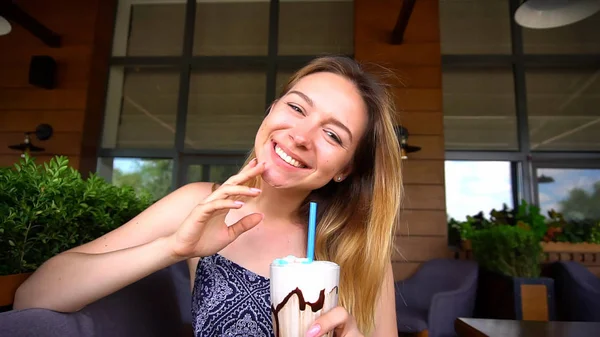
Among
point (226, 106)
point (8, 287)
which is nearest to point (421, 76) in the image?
point (226, 106)

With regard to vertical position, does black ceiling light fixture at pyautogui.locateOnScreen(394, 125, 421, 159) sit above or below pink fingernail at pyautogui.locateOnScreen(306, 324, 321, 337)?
above

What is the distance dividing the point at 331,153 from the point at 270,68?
4102mm

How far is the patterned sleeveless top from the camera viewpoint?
1.07 m

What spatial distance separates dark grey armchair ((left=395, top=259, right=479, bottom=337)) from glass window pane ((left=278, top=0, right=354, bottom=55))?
2.91 meters

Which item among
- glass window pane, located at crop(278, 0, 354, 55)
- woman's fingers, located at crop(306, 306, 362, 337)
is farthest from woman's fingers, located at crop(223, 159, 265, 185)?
glass window pane, located at crop(278, 0, 354, 55)

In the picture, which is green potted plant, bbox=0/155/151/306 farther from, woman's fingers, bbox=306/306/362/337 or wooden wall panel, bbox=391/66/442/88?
wooden wall panel, bbox=391/66/442/88

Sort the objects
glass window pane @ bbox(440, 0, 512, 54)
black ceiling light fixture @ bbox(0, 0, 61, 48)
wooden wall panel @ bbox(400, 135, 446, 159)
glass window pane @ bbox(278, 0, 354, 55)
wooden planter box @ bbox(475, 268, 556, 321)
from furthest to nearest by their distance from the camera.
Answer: glass window pane @ bbox(278, 0, 354, 55), glass window pane @ bbox(440, 0, 512, 54), wooden wall panel @ bbox(400, 135, 446, 159), black ceiling light fixture @ bbox(0, 0, 61, 48), wooden planter box @ bbox(475, 268, 556, 321)

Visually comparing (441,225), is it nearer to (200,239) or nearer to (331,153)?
(331,153)

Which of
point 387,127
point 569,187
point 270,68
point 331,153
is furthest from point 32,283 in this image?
point 569,187

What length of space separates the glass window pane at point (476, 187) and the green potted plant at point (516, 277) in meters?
1.57

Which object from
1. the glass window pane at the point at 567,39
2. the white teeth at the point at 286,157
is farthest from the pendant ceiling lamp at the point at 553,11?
the white teeth at the point at 286,157

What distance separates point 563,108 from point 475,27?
1.49 meters

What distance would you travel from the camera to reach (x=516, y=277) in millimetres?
2816

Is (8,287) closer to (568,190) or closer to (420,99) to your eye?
(420,99)
